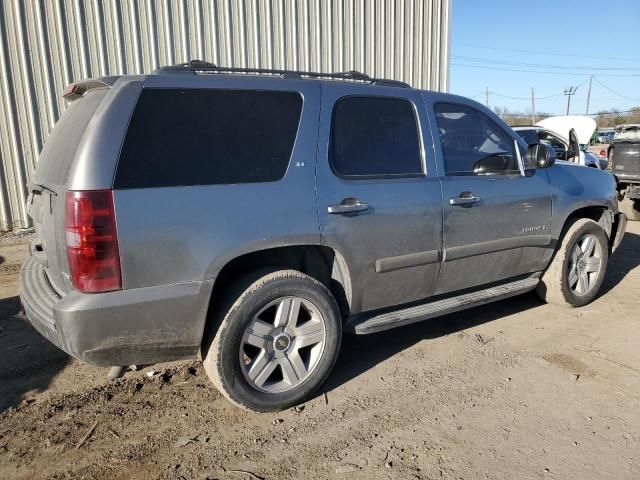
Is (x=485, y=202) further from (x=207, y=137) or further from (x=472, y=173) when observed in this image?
(x=207, y=137)

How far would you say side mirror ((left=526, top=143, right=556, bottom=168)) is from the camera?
400cm

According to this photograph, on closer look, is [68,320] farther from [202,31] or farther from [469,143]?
[202,31]

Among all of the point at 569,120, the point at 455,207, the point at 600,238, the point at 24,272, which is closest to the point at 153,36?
the point at 24,272

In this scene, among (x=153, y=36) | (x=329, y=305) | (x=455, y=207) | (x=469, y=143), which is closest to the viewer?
(x=329, y=305)

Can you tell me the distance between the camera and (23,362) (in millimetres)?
3543

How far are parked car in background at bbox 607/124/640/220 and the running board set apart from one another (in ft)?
23.0

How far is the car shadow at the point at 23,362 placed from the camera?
315 cm

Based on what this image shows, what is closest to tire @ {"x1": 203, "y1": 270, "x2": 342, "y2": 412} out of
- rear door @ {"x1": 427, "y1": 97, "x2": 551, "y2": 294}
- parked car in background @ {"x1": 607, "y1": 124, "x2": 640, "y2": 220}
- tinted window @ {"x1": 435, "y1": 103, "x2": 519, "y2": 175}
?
rear door @ {"x1": 427, "y1": 97, "x2": 551, "y2": 294}

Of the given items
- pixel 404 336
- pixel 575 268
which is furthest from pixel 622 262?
pixel 404 336

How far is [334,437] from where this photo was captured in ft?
8.85

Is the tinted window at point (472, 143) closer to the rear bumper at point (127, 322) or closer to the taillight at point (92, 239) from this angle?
the rear bumper at point (127, 322)

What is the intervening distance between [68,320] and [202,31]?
7.26 metres

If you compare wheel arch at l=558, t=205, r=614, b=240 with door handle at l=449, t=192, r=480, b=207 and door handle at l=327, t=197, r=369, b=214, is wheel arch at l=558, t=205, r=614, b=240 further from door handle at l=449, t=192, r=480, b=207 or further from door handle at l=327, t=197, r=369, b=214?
door handle at l=327, t=197, r=369, b=214

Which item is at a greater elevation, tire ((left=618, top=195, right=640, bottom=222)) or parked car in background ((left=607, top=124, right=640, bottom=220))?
parked car in background ((left=607, top=124, right=640, bottom=220))
